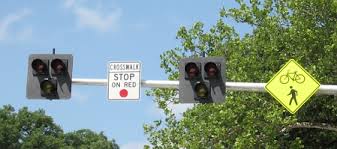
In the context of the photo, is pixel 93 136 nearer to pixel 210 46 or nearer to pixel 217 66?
pixel 210 46

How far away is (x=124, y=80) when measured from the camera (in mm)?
15188

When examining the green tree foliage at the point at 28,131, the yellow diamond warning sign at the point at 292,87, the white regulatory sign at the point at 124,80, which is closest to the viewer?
the white regulatory sign at the point at 124,80

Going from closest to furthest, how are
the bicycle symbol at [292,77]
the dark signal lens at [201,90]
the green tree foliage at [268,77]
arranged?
1. the dark signal lens at [201,90]
2. the bicycle symbol at [292,77]
3. the green tree foliage at [268,77]

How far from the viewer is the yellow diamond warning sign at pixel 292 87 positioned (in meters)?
15.1

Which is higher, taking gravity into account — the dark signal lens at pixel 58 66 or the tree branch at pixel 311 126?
the dark signal lens at pixel 58 66

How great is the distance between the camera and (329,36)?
29.0 meters

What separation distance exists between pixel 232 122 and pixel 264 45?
392 cm

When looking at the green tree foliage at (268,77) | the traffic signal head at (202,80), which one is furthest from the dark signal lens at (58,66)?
the green tree foliage at (268,77)

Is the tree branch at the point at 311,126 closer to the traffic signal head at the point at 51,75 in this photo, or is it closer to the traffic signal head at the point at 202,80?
the traffic signal head at the point at 202,80

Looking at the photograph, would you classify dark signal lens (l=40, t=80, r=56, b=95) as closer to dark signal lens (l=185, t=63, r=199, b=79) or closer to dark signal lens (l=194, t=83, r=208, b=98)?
dark signal lens (l=185, t=63, r=199, b=79)

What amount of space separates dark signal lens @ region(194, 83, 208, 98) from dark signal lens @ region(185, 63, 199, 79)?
0.21 metres

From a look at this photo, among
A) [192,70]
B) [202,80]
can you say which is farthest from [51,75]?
[202,80]

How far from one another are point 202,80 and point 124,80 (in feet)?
6.06

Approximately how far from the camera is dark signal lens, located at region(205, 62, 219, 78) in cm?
1426
